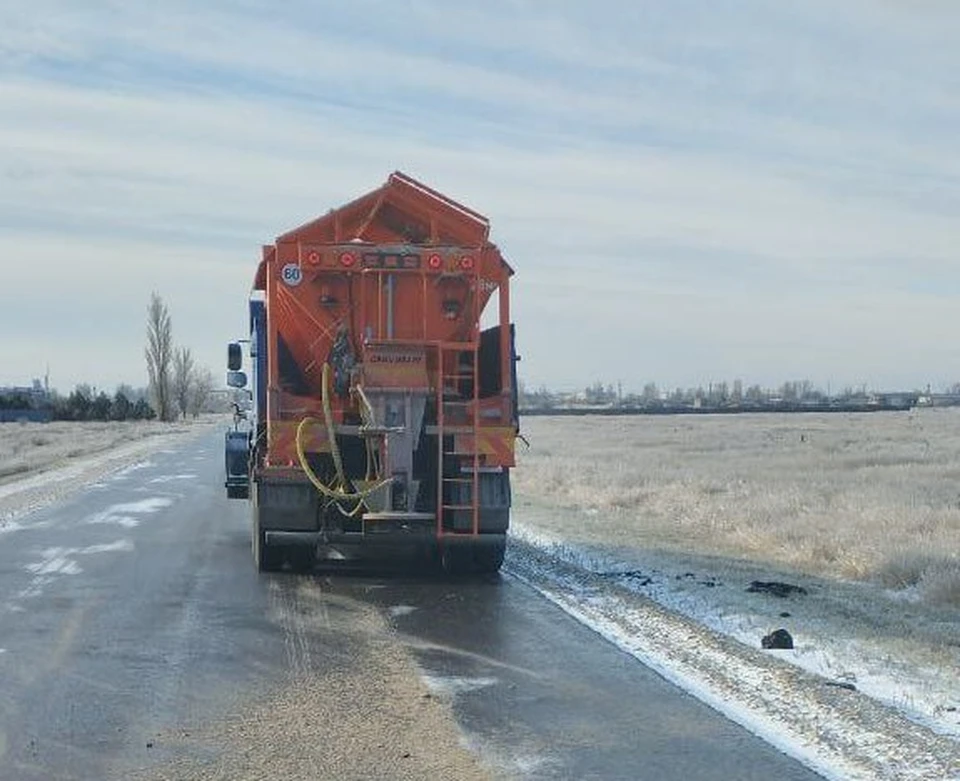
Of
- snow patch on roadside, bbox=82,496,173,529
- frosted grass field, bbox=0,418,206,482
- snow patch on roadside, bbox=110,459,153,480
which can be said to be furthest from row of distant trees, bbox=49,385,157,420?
snow patch on roadside, bbox=82,496,173,529

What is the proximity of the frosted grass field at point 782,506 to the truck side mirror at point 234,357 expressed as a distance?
17.0ft

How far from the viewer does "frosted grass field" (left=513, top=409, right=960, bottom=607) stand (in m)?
14.7

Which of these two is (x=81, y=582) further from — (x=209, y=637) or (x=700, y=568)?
(x=700, y=568)

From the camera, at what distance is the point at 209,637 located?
32.4 feet

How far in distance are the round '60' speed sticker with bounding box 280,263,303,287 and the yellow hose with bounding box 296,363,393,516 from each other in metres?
1.01

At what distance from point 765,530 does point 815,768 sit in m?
11.7

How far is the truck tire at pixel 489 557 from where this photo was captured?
13.3 m

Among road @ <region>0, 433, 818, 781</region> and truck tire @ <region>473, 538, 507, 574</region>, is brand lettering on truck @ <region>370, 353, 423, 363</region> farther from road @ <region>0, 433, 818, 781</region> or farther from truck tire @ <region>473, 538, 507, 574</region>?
road @ <region>0, 433, 818, 781</region>

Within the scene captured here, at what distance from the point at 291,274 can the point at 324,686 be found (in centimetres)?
582

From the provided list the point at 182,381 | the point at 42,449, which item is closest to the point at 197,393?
the point at 182,381

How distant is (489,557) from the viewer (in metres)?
13.5

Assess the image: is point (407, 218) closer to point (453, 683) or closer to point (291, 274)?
point (291, 274)

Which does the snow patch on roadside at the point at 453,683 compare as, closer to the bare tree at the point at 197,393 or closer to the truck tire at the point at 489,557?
the truck tire at the point at 489,557

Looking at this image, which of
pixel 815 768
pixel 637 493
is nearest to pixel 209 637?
pixel 815 768
